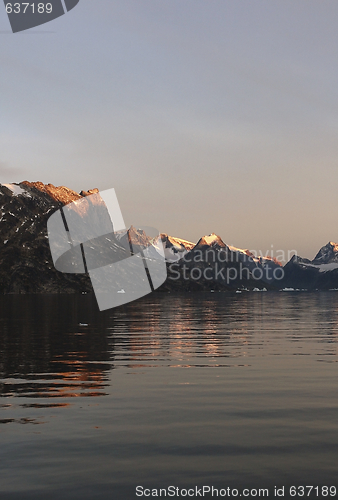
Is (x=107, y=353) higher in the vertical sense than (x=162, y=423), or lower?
higher

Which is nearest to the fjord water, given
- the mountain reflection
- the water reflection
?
the mountain reflection

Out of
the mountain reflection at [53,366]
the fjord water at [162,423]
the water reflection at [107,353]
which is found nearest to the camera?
the fjord water at [162,423]

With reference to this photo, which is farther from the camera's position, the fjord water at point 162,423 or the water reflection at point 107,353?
the water reflection at point 107,353

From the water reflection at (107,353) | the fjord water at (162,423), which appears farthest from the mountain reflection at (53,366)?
the fjord water at (162,423)

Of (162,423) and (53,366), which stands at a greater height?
(53,366)

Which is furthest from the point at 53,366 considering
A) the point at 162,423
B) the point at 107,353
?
the point at 162,423

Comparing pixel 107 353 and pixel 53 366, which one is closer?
pixel 53 366

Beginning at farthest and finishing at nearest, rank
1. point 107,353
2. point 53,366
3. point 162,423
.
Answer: point 107,353
point 53,366
point 162,423

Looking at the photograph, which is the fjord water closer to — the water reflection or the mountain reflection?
the mountain reflection

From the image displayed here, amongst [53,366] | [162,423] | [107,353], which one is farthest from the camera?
[107,353]

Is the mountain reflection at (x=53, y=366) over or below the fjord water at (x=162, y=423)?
over

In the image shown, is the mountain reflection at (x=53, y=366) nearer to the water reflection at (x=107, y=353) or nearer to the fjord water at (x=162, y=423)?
the water reflection at (x=107, y=353)

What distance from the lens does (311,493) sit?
1747 cm

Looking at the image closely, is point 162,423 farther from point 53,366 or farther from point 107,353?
point 107,353
